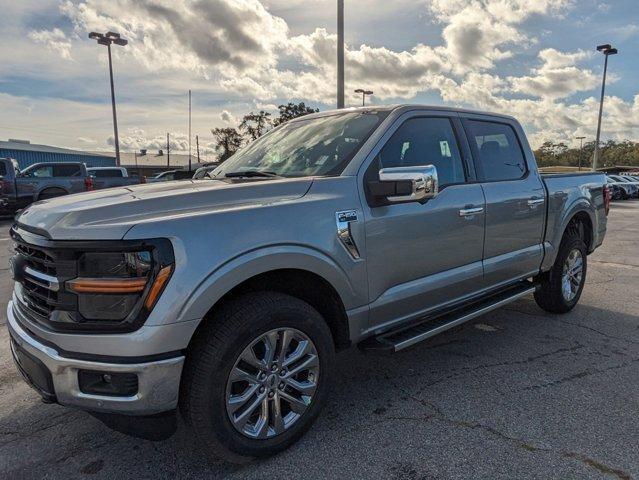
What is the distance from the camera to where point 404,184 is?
2.79m

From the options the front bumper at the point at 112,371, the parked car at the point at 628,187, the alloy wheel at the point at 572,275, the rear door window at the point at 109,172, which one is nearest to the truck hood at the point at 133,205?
the front bumper at the point at 112,371

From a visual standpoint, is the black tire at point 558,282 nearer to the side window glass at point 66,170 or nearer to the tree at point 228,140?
the side window glass at point 66,170

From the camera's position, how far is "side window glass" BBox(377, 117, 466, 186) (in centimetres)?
327

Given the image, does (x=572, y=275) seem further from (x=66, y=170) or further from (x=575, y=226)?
(x=66, y=170)

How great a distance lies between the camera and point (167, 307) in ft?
6.97

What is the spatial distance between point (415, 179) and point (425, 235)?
2.07 ft

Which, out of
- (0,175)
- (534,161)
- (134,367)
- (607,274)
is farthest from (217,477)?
(0,175)

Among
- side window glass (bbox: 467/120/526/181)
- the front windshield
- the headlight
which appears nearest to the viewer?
the headlight

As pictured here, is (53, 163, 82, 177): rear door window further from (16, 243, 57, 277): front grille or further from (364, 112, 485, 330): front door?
(364, 112, 485, 330): front door

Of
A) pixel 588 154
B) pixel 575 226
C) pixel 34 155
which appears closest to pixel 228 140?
pixel 34 155

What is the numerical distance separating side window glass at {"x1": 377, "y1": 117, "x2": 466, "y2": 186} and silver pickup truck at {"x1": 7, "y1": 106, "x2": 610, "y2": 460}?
0.01 metres

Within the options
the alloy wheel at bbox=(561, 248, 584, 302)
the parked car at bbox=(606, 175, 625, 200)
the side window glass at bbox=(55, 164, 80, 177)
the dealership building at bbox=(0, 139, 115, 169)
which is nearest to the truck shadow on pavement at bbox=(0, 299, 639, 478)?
the alloy wheel at bbox=(561, 248, 584, 302)

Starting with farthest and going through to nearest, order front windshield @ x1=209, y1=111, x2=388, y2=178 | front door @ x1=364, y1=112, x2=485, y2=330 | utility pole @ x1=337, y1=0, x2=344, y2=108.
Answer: utility pole @ x1=337, y1=0, x2=344, y2=108 < front windshield @ x1=209, y1=111, x2=388, y2=178 < front door @ x1=364, y1=112, x2=485, y2=330

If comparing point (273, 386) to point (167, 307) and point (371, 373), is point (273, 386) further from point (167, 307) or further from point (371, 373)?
point (371, 373)
